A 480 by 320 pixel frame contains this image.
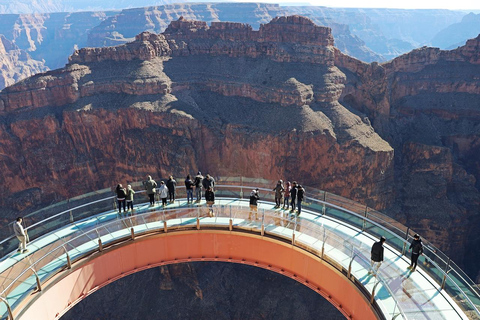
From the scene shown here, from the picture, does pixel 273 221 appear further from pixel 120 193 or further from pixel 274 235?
pixel 120 193

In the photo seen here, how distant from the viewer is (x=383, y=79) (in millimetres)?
66438

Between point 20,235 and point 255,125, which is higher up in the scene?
point 20,235

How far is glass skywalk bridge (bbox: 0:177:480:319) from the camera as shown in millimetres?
16641

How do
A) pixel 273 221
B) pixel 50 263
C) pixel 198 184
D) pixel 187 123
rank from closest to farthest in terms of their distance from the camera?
pixel 50 263 < pixel 273 221 < pixel 198 184 < pixel 187 123

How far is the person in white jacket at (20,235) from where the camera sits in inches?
781

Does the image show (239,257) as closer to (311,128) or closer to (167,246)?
(167,246)

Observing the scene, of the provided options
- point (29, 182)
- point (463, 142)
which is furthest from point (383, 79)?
point (29, 182)

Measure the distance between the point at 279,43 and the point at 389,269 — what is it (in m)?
58.3

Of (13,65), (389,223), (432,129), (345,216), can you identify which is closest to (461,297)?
(389,223)

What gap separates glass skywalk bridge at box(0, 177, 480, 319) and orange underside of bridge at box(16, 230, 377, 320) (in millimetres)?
261

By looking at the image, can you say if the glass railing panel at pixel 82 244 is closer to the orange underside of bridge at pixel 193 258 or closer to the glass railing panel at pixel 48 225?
the orange underside of bridge at pixel 193 258

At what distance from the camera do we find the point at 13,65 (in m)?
176

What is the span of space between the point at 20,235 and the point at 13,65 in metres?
188

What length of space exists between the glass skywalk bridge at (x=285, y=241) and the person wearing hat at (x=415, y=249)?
1.21 feet
